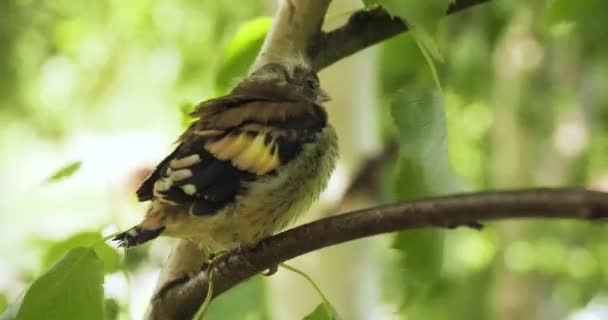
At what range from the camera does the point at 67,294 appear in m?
0.42

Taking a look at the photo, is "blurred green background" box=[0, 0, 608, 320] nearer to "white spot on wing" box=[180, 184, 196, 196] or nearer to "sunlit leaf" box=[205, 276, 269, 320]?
"sunlit leaf" box=[205, 276, 269, 320]

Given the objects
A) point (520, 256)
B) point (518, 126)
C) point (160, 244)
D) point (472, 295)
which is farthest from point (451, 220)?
point (472, 295)

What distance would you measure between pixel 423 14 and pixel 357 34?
0.49ft

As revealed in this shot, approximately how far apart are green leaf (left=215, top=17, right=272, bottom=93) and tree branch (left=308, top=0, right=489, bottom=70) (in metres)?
0.08

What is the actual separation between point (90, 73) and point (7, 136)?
0.29 m

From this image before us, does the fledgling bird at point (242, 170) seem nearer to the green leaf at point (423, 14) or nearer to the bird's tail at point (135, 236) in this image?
the bird's tail at point (135, 236)

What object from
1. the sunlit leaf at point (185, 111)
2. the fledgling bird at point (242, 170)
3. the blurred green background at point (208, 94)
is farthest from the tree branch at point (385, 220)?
the blurred green background at point (208, 94)

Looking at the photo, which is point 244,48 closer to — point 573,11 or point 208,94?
point 573,11

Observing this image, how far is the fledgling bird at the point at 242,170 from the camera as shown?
0.47 m

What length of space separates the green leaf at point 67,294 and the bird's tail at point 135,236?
0.02m

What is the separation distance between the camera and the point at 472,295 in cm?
162

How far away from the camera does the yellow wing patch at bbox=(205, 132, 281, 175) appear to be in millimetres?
486

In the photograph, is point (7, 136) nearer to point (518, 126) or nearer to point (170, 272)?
point (518, 126)

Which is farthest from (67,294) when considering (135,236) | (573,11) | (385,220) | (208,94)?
(208,94)
